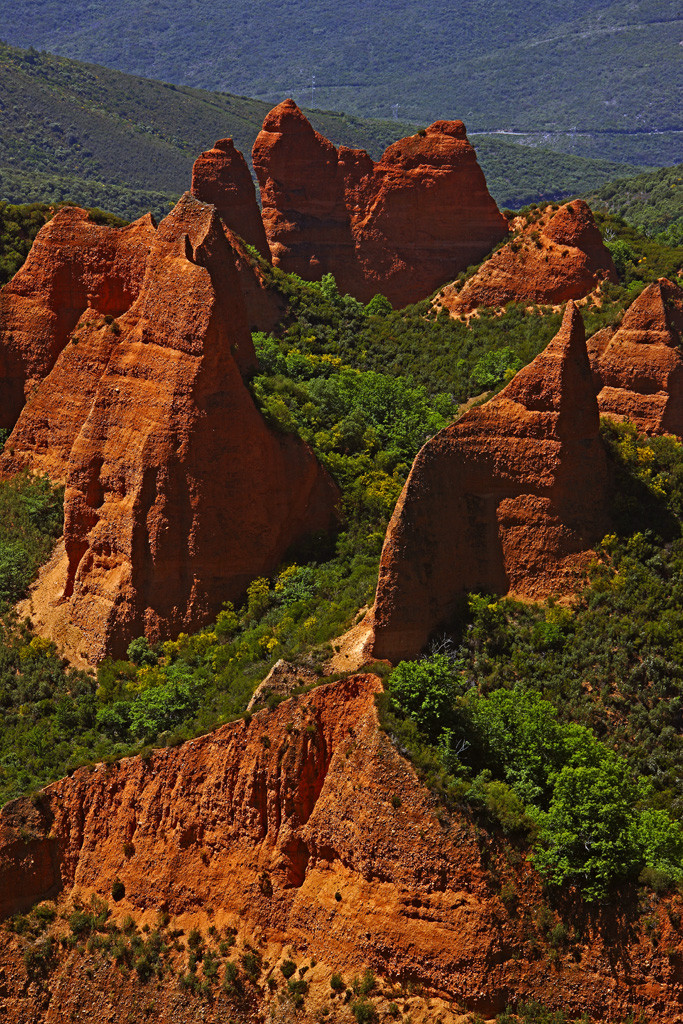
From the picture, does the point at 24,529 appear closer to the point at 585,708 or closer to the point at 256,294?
the point at 256,294

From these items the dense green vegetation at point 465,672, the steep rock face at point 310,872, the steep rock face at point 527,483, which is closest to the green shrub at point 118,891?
the steep rock face at point 310,872

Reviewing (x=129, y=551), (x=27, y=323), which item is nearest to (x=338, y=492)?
(x=129, y=551)

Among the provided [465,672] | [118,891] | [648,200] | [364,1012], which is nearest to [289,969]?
[364,1012]

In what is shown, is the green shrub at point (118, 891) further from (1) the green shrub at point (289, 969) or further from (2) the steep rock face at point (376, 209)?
(2) the steep rock face at point (376, 209)

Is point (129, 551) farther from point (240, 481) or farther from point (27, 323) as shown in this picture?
point (27, 323)

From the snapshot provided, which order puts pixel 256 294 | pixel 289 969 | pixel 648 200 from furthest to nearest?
pixel 648 200 → pixel 256 294 → pixel 289 969

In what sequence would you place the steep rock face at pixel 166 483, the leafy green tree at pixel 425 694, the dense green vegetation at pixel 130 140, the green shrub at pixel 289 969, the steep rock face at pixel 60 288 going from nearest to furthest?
the green shrub at pixel 289 969, the leafy green tree at pixel 425 694, the steep rock face at pixel 166 483, the steep rock face at pixel 60 288, the dense green vegetation at pixel 130 140
